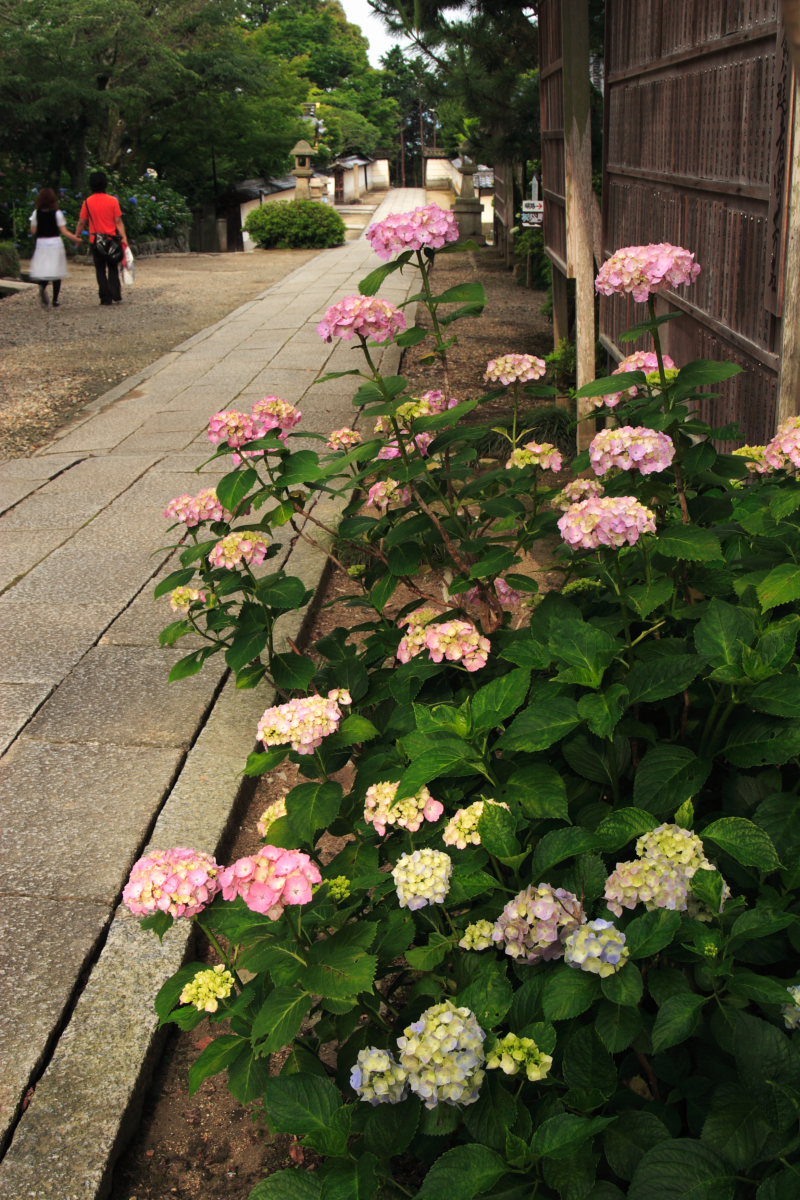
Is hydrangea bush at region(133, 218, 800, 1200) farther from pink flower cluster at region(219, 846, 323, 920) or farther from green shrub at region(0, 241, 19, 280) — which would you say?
green shrub at region(0, 241, 19, 280)

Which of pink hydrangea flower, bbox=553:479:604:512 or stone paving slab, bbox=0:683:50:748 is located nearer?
pink hydrangea flower, bbox=553:479:604:512

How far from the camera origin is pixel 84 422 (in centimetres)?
680

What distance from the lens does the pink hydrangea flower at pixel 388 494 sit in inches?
88.0

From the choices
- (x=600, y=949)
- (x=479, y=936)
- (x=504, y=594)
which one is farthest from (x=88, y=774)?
(x=600, y=949)

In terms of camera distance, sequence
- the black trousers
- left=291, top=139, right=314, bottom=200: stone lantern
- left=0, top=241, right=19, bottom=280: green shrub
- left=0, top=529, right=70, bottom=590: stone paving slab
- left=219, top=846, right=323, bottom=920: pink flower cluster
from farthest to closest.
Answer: left=291, top=139, right=314, bottom=200: stone lantern, left=0, top=241, right=19, bottom=280: green shrub, the black trousers, left=0, top=529, right=70, bottom=590: stone paving slab, left=219, top=846, right=323, bottom=920: pink flower cluster

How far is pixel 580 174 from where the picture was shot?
4906mm

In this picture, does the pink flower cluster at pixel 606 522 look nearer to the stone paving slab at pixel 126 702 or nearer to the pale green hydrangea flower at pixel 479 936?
the pale green hydrangea flower at pixel 479 936

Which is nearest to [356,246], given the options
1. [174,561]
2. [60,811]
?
[174,561]

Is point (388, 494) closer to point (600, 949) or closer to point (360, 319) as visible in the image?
point (360, 319)

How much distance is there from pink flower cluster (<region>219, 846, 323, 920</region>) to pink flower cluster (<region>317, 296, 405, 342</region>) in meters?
1.10

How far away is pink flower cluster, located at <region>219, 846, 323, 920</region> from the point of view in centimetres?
134

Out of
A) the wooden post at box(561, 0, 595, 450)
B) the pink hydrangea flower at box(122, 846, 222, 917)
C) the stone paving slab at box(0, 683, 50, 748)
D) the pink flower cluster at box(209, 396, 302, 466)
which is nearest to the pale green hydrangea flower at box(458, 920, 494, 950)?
the pink hydrangea flower at box(122, 846, 222, 917)

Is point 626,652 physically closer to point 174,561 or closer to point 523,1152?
point 523,1152

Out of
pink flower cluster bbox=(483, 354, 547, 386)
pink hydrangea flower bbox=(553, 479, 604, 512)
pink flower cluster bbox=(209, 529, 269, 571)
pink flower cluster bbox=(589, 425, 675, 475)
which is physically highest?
pink flower cluster bbox=(483, 354, 547, 386)
